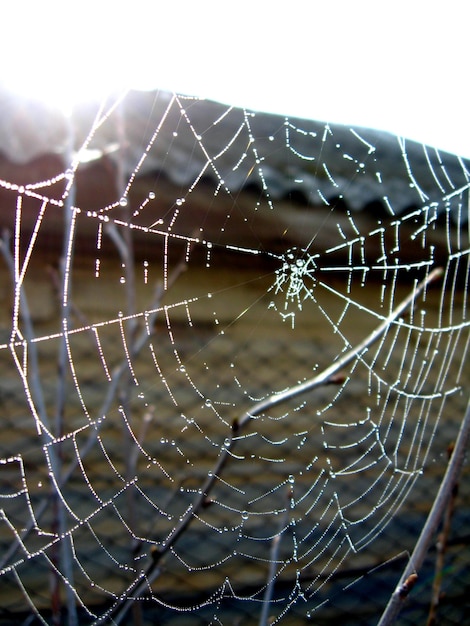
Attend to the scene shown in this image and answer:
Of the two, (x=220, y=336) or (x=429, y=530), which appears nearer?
(x=429, y=530)

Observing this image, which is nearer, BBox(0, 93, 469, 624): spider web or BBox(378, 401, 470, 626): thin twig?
BBox(378, 401, 470, 626): thin twig

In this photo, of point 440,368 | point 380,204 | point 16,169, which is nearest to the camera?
point 16,169

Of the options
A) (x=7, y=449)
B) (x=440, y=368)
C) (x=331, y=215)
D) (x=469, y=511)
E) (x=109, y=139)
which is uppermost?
(x=109, y=139)

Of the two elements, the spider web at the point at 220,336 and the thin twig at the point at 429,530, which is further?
the spider web at the point at 220,336

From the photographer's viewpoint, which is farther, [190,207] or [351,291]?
[351,291]

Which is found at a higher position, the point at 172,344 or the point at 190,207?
the point at 190,207

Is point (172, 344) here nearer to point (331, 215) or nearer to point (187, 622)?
point (331, 215)

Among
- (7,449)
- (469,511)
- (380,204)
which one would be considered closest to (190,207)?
(380,204)

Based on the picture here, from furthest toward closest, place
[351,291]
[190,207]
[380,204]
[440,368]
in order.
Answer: [440,368] < [351,291] < [380,204] < [190,207]
